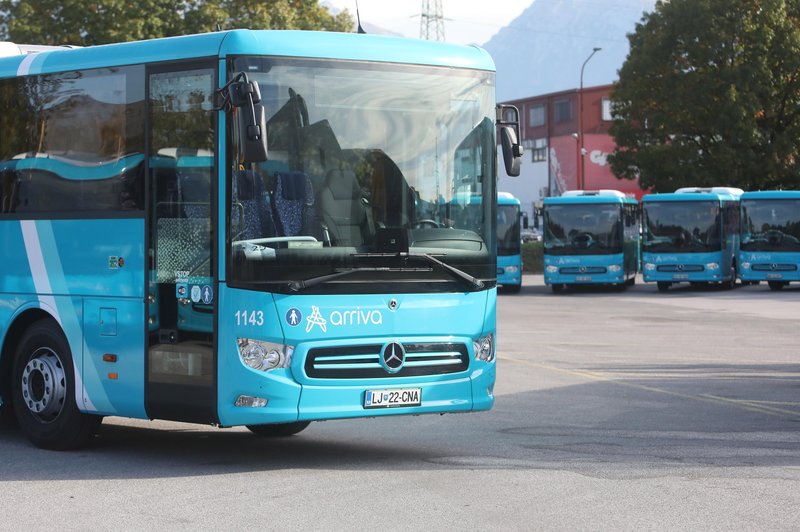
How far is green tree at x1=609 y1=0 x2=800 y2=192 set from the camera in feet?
190

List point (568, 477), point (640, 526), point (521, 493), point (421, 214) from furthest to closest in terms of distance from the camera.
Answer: point (421, 214), point (568, 477), point (521, 493), point (640, 526)

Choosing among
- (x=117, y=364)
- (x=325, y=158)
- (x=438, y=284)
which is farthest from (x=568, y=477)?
(x=117, y=364)

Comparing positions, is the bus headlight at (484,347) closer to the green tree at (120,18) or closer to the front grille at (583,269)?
the green tree at (120,18)

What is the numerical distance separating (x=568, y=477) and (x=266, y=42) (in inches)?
145

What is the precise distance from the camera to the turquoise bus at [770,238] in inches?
1641

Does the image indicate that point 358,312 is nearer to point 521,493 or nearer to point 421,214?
point 421,214

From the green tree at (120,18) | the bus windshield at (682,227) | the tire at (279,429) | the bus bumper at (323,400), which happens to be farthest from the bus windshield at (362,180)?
the bus windshield at (682,227)

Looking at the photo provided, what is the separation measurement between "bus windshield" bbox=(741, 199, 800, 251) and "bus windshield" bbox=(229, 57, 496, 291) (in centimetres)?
3295

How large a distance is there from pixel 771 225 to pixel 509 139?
33040 mm

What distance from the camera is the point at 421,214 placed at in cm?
1026

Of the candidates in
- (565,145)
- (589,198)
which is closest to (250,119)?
(589,198)

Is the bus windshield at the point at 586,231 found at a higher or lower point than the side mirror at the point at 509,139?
lower

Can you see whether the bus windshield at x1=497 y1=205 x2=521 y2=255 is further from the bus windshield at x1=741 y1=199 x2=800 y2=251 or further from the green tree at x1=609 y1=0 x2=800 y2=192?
the green tree at x1=609 y1=0 x2=800 y2=192

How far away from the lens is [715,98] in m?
58.6
